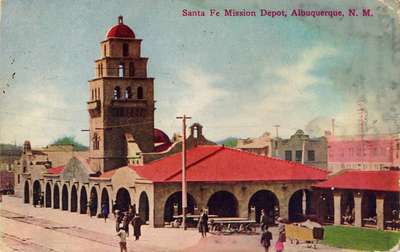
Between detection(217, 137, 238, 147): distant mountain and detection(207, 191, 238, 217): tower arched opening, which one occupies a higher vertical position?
detection(217, 137, 238, 147): distant mountain

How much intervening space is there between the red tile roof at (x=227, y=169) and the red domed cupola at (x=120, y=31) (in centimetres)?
180

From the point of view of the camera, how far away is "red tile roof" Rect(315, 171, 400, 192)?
13477 millimetres

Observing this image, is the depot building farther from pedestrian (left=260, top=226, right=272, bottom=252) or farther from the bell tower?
pedestrian (left=260, top=226, right=272, bottom=252)

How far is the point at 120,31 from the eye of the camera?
13.3m

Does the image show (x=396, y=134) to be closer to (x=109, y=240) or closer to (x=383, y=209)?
(x=383, y=209)

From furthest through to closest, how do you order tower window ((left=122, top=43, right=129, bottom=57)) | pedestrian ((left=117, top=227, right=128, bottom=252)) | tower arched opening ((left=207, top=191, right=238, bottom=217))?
tower arched opening ((left=207, top=191, right=238, bottom=217)), tower window ((left=122, top=43, right=129, bottom=57)), pedestrian ((left=117, top=227, right=128, bottom=252))

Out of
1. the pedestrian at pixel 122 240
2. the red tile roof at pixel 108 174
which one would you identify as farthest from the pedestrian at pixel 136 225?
the red tile roof at pixel 108 174

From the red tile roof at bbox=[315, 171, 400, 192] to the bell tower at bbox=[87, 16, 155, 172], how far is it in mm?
2407

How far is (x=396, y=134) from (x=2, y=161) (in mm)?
4502

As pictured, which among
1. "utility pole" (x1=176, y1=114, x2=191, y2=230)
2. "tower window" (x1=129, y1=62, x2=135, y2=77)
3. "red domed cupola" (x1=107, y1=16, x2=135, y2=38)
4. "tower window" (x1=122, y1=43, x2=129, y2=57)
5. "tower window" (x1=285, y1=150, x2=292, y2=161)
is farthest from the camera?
"tower window" (x1=129, y1=62, x2=135, y2=77)

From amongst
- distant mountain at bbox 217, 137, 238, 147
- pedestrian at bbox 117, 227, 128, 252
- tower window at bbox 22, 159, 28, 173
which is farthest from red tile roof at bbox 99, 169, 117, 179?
pedestrian at bbox 117, 227, 128, 252

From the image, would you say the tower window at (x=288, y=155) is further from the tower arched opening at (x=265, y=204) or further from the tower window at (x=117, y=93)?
the tower window at (x=117, y=93)

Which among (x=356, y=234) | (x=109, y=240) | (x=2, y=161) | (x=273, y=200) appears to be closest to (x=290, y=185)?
(x=273, y=200)

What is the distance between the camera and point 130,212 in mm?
14094
